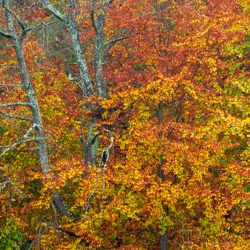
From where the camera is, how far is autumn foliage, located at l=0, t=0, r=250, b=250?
950 centimetres

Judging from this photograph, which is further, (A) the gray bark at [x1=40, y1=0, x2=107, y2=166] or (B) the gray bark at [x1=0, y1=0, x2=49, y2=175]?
(A) the gray bark at [x1=40, y1=0, x2=107, y2=166]

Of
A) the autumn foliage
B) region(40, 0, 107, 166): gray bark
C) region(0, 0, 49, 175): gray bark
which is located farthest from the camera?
region(40, 0, 107, 166): gray bark

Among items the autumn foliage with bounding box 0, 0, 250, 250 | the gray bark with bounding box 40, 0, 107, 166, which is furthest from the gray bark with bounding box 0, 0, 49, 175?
the gray bark with bounding box 40, 0, 107, 166

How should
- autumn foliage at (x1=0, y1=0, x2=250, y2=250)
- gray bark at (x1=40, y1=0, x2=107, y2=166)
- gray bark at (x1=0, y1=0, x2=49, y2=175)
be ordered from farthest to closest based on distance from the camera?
gray bark at (x1=40, y1=0, x2=107, y2=166) < gray bark at (x1=0, y1=0, x2=49, y2=175) < autumn foliage at (x1=0, y1=0, x2=250, y2=250)

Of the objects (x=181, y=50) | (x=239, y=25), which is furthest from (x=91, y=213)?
(x=239, y=25)

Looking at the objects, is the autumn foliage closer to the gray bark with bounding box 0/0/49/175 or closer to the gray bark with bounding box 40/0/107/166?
the gray bark with bounding box 40/0/107/166

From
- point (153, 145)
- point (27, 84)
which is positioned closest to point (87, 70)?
point (27, 84)

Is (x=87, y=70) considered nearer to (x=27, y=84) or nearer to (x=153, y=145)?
(x=27, y=84)

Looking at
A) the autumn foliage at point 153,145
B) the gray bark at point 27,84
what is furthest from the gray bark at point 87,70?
the gray bark at point 27,84

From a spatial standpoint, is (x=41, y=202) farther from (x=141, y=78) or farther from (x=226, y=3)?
(x=226, y=3)

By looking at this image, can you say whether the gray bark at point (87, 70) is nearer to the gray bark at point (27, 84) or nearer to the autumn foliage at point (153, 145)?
the autumn foliage at point (153, 145)

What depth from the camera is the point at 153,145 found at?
428 inches

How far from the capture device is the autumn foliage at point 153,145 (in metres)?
9.50

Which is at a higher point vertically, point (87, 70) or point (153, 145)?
point (87, 70)
